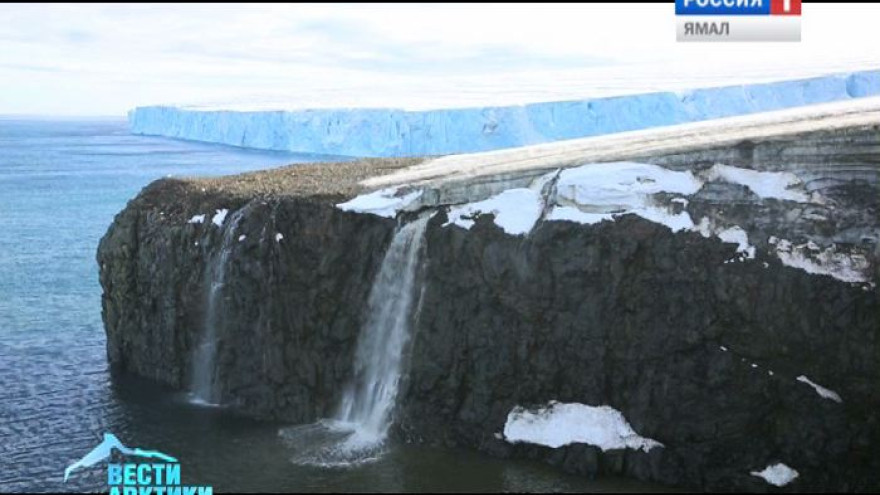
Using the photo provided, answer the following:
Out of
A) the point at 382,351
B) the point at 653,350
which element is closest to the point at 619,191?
the point at 653,350

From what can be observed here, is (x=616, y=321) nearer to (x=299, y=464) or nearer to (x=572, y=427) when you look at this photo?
(x=572, y=427)

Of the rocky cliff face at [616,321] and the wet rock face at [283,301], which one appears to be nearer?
the rocky cliff face at [616,321]

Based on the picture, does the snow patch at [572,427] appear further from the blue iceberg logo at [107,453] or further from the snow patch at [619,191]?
the blue iceberg logo at [107,453]

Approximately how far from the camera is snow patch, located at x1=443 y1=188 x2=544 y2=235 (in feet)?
104

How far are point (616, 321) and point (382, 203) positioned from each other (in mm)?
10193

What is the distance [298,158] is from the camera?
383 feet

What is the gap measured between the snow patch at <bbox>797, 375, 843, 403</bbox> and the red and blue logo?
16.9 metres

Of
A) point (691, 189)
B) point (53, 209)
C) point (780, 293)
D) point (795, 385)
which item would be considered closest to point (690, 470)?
point (795, 385)

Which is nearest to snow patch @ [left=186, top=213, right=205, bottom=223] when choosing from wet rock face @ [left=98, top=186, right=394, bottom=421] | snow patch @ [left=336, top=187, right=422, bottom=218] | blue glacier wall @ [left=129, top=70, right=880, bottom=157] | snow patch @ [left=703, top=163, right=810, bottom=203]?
wet rock face @ [left=98, top=186, right=394, bottom=421]

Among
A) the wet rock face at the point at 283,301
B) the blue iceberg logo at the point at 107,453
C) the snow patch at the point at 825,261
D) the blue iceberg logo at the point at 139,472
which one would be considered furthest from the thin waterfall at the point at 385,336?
the snow patch at the point at 825,261

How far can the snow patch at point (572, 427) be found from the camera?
94.4ft

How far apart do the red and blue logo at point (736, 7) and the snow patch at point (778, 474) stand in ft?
62.7

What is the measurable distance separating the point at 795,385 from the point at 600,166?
9814 millimetres

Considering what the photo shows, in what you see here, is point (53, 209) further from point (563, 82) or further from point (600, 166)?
point (600, 166)
